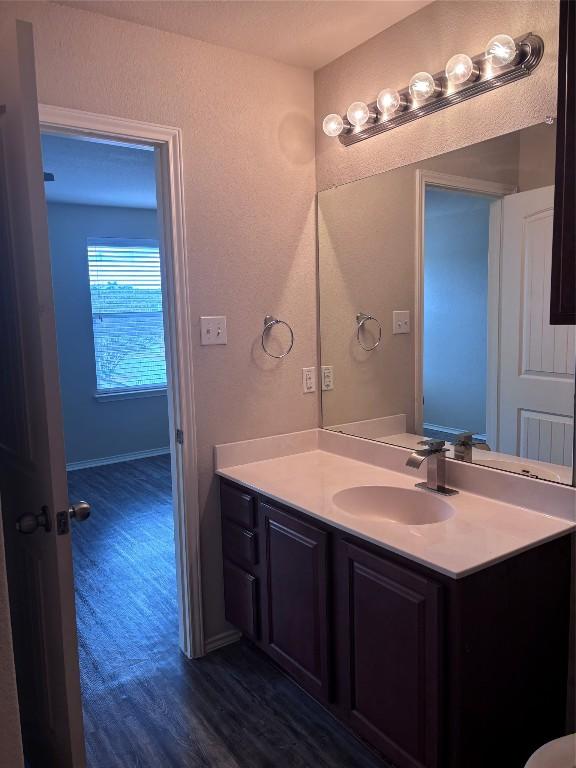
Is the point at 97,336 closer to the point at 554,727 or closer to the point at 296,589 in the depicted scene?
the point at 296,589

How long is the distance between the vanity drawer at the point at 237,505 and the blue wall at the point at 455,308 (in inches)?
29.2

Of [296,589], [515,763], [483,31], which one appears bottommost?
[515,763]

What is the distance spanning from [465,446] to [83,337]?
4189mm

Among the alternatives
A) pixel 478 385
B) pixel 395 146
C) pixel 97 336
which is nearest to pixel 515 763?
pixel 478 385

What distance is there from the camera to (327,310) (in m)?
2.54

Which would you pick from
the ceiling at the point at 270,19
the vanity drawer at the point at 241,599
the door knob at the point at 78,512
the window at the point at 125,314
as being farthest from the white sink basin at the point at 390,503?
the window at the point at 125,314

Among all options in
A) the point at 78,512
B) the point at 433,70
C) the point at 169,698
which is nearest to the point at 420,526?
the point at 78,512

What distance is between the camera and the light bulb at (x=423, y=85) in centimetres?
191

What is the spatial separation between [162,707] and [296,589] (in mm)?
689

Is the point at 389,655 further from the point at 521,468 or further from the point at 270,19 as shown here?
the point at 270,19

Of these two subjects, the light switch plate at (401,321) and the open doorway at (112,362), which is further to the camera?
the open doorway at (112,362)

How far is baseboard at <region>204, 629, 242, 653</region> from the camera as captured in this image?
2.39m

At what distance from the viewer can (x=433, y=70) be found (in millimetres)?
1954

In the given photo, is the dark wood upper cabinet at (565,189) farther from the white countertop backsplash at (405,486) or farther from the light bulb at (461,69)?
the white countertop backsplash at (405,486)
